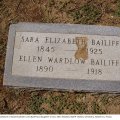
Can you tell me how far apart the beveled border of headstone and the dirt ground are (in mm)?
76

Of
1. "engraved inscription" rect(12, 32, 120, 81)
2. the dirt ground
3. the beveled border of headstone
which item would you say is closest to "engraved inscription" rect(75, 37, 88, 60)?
"engraved inscription" rect(12, 32, 120, 81)

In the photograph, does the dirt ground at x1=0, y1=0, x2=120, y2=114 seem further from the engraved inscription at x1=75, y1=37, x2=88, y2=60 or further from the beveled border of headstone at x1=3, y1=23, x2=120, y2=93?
the engraved inscription at x1=75, y1=37, x2=88, y2=60

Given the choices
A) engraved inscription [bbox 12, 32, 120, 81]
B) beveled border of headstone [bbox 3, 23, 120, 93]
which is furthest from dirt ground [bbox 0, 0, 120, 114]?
engraved inscription [bbox 12, 32, 120, 81]

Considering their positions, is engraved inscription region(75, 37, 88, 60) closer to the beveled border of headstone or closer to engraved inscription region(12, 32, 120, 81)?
engraved inscription region(12, 32, 120, 81)

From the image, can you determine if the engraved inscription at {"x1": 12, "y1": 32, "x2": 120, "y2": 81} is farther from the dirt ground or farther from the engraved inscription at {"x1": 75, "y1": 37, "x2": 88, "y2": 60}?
the dirt ground

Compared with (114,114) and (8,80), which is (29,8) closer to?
(8,80)

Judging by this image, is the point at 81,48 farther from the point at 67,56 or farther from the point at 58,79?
the point at 58,79

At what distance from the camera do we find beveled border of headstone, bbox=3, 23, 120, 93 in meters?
3.93

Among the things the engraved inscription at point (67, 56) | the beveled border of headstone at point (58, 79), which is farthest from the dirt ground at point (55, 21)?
the engraved inscription at point (67, 56)

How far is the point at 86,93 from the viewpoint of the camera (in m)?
3.96

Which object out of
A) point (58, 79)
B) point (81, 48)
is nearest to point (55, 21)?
point (81, 48)

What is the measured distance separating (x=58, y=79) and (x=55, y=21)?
0.82 m

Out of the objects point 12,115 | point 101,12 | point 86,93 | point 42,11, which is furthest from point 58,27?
point 12,115

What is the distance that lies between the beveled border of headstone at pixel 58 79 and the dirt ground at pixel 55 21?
0.08 metres
